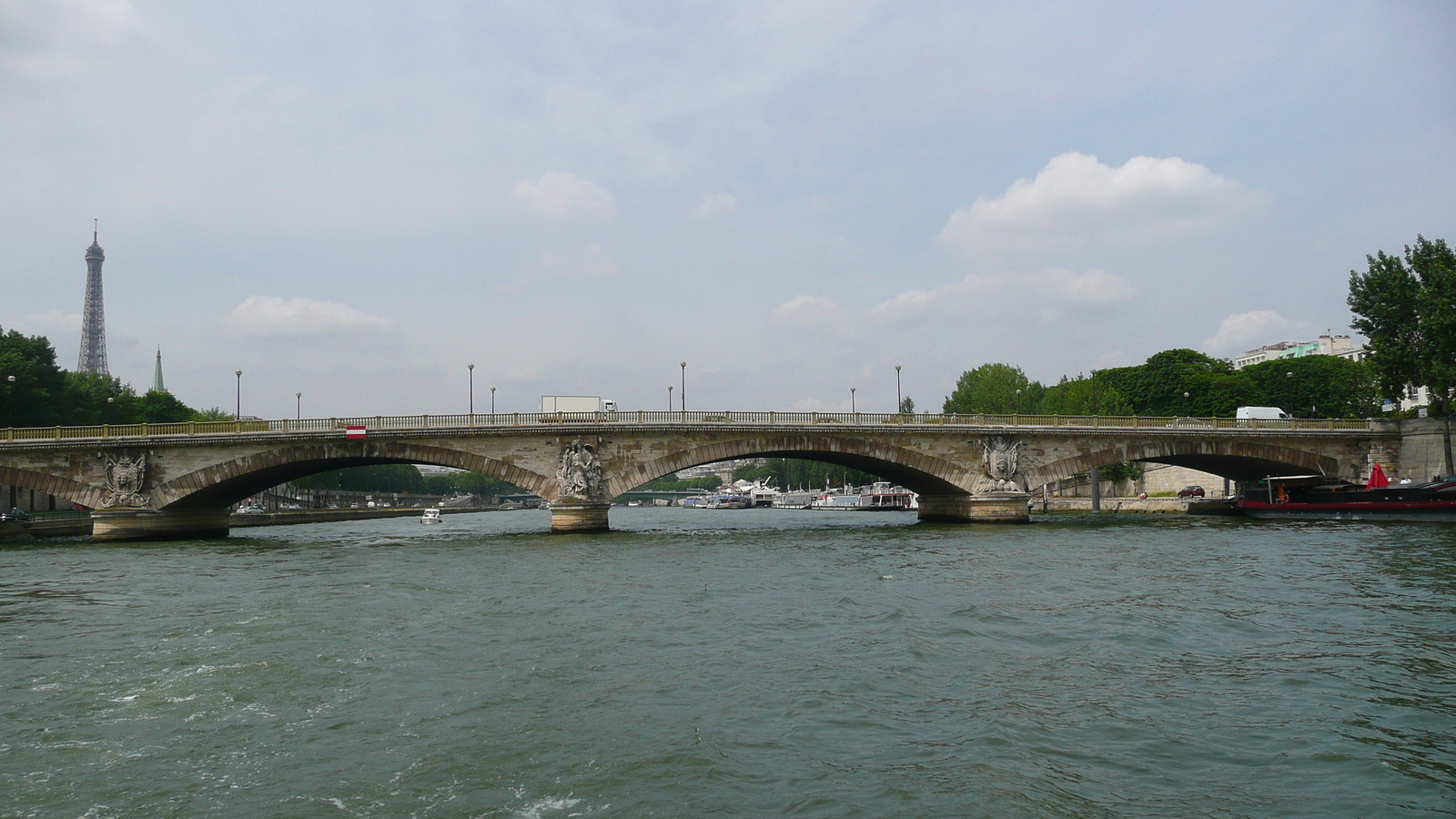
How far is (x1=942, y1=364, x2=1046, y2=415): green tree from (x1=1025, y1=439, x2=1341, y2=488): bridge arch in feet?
155

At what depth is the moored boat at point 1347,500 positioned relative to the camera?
48.7 meters

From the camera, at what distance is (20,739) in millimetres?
11422

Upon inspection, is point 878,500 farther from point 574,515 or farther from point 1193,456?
point 574,515

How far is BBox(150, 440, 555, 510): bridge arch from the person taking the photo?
50094 millimetres

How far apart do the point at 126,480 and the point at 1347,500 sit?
2648 inches

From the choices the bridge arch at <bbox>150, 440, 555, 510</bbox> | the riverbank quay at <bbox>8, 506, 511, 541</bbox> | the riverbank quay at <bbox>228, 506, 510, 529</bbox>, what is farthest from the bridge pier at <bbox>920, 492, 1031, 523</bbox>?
the riverbank quay at <bbox>8, 506, 511, 541</bbox>

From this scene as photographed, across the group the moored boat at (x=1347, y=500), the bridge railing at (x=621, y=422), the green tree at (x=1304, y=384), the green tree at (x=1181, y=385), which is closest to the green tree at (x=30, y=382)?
the bridge railing at (x=621, y=422)

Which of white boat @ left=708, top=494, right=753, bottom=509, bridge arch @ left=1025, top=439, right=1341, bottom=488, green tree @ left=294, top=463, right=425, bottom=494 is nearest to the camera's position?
bridge arch @ left=1025, top=439, right=1341, bottom=488

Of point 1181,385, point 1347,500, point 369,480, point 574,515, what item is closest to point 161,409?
point 574,515

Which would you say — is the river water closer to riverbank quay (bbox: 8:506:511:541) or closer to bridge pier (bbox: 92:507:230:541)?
bridge pier (bbox: 92:507:230:541)

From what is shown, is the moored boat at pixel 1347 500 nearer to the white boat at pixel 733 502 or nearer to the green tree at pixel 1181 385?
the green tree at pixel 1181 385

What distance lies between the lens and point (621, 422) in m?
52.7

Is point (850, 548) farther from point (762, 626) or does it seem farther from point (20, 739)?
point (20, 739)

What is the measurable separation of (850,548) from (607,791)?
3179 cm
